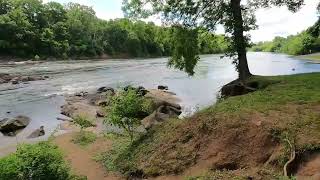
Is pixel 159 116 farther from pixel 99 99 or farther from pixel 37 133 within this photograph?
pixel 99 99

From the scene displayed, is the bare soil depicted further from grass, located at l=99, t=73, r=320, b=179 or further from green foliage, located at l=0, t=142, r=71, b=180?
green foliage, located at l=0, t=142, r=71, b=180

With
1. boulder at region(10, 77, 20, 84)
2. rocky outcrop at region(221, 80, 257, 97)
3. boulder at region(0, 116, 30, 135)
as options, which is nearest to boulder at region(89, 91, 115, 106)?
boulder at region(0, 116, 30, 135)

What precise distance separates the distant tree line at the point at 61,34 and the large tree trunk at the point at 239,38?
159 feet

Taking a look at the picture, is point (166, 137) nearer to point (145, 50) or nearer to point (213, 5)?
point (213, 5)

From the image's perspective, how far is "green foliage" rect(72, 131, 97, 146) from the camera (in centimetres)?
1984

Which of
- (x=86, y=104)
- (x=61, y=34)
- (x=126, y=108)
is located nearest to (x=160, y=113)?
(x=126, y=108)

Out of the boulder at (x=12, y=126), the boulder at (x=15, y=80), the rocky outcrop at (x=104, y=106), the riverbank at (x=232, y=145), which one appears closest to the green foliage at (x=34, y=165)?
the riverbank at (x=232, y=145)

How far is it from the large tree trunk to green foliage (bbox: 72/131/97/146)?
10178 mm

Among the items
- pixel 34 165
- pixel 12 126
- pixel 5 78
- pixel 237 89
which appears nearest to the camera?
pixel 34 165

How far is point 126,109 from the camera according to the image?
55.2 ft

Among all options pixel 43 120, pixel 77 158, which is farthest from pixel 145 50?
pixel 77 158

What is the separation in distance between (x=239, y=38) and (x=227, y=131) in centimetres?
1191

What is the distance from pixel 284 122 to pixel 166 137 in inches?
182

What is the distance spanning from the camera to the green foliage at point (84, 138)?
1984 cm
